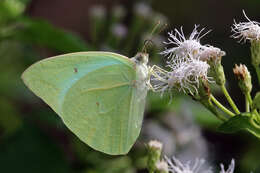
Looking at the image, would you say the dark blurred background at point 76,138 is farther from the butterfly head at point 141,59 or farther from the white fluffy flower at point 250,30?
the white fluffy flower at point 250,30

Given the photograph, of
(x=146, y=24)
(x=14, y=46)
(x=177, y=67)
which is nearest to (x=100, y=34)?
(x=146, y=24)

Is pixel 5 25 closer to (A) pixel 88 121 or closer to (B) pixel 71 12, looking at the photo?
(A) pixel 88 121

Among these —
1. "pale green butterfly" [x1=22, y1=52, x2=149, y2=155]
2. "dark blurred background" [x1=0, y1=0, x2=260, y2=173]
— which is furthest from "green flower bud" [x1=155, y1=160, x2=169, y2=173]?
"dark blurred background" [x1=0, y1=0, x2=260, y2=173]

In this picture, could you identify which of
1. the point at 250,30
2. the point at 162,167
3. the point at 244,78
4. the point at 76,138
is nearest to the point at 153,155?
the point at 162,167

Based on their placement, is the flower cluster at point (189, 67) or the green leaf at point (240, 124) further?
the flower cluster at point (189, 67)

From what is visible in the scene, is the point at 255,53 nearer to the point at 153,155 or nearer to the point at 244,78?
the point at 244,78

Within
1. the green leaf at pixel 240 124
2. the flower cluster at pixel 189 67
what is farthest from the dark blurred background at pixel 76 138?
the green leaf at pixel 240 124
